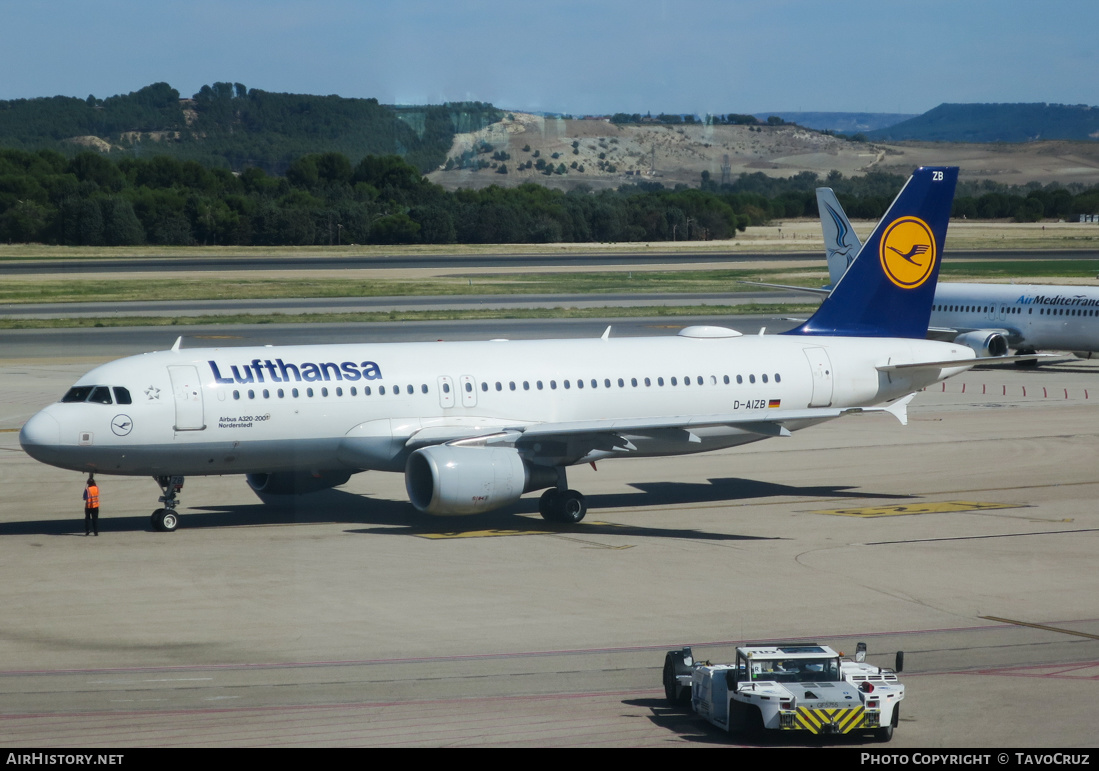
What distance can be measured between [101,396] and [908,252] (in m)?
22.9

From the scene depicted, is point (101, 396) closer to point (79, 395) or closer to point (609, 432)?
point (79, 395)

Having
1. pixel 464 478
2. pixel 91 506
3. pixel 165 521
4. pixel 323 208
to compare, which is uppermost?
pixel 323 208

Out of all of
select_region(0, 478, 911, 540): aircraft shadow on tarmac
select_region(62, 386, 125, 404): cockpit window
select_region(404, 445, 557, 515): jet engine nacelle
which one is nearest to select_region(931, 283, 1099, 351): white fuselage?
select_region(0, 478, 911, 540): aircraft shadow on tarmac

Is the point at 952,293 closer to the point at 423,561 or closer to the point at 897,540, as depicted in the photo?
the point at 897,540

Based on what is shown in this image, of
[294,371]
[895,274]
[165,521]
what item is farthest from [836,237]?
[165,521]

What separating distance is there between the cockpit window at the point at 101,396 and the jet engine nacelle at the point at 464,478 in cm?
708

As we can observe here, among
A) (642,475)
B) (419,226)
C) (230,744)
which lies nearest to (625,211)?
(419,226)

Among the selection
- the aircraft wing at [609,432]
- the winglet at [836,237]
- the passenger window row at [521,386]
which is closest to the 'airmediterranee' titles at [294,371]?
the passenger window row at [521,386]

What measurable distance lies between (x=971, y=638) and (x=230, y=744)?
12.4 metres

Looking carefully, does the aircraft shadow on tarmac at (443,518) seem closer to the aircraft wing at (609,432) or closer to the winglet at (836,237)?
the aircraft wing at (609,432)

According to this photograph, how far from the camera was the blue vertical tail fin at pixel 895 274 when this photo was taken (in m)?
37.1

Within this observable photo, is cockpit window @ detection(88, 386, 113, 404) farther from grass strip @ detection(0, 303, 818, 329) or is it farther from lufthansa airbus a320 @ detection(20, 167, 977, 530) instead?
grass strip @ detection(0, 303, 818, 329)

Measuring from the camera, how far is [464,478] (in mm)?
28828

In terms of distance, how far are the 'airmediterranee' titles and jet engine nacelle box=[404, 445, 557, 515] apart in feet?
Result: 9.18
